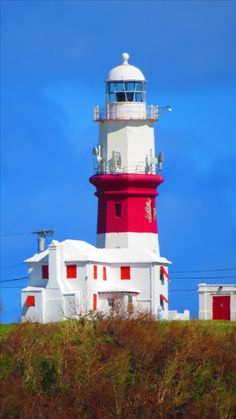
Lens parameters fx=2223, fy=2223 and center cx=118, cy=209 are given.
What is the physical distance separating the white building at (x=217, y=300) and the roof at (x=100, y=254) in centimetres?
204

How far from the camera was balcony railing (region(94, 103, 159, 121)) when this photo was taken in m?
83.8

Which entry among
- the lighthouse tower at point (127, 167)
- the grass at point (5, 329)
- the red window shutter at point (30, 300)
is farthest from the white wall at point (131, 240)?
the grass at point (5, 329)

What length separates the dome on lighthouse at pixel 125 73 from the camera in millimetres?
84062

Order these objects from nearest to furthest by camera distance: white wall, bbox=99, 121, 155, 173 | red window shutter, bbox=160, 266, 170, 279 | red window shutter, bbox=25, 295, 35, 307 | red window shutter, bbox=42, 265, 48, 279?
red window shutter, bbox=25, 295, 35, 307 → red window shutter, bbox=42, 265, 48, 279 → red window shutter, bbox=160, 266, 170, 279 → white wall, bbox=99, 121, 155, 173

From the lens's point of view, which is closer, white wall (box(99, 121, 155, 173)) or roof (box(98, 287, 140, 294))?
roof (box(98, 287, 140, 294))

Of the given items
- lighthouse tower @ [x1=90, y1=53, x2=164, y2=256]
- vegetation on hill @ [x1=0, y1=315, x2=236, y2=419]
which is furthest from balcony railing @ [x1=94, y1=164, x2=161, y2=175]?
vegetation on hill @ [x1=0, y1=315, x2=236, y2=419]

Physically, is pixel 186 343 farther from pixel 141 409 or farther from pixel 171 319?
pixel 171 319

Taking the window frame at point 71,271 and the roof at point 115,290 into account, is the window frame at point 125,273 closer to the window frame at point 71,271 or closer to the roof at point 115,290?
the roof at point 115,290

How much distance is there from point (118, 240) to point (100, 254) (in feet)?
4.76

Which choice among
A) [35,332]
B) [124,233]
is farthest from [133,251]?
[35,332]

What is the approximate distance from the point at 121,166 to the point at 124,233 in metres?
2.53

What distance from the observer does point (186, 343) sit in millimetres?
67812

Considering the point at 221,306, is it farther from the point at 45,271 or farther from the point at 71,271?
the point at 45,271

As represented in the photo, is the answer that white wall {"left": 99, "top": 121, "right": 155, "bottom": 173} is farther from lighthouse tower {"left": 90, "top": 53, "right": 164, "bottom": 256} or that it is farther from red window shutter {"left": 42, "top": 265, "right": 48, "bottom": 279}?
red window shutter {"left": 42, "top": 265, "right": 48, "bottom": 279}
